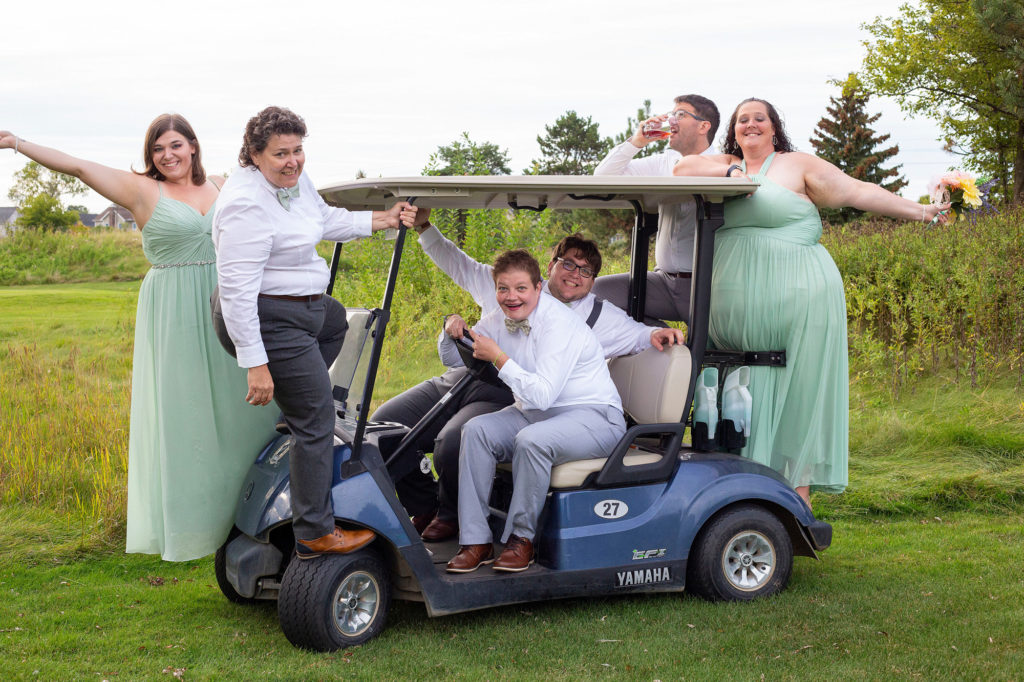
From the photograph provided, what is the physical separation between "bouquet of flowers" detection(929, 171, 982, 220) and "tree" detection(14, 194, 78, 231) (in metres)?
27.3

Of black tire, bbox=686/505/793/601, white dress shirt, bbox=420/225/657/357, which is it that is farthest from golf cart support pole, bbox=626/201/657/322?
black tire, bbox=686/505/793/601

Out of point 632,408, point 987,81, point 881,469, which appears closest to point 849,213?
point 987,81

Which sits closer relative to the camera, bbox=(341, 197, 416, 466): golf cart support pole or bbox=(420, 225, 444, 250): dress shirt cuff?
bbox=(341, 197, 416, 466): golf cart support pole

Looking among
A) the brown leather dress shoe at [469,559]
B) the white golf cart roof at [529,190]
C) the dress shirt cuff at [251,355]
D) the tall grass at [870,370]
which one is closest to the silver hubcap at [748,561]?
the brown leather dress shoe at [469,559]

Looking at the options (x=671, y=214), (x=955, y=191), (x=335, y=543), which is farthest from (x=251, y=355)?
(x=955, y=191)

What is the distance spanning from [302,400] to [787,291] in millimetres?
2037

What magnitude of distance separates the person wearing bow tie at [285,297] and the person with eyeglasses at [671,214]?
56.7 inches

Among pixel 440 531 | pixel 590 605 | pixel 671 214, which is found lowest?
→ pixel 590 605

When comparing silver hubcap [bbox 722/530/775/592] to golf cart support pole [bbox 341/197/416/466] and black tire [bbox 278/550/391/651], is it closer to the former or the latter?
black tire [bbox 278/550/391/651]

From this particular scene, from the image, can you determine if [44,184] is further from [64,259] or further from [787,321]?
[787,321]

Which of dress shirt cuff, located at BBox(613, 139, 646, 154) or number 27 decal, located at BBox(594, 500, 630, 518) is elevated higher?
dress shirt cuff, located at BBox(613, 139, 646, 154)

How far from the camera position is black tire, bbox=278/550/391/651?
3.49 m

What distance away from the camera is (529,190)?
3.81m

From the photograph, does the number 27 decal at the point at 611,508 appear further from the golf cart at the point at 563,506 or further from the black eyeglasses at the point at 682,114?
the black eyeglasses at the point at 682,114
